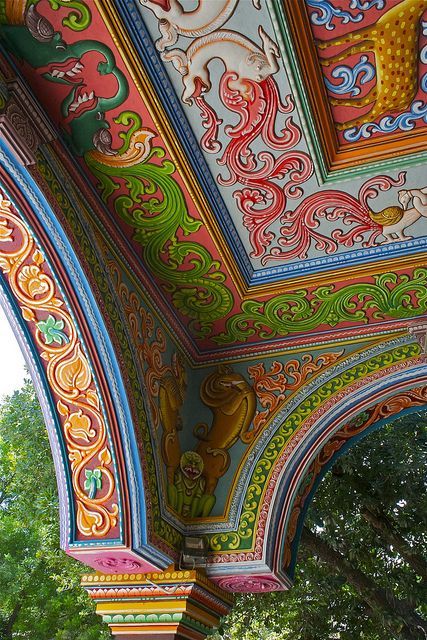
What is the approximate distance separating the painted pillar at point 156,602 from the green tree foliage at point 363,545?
2818 mm

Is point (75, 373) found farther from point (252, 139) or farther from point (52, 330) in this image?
point (252, 139)

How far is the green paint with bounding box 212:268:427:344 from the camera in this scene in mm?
3898

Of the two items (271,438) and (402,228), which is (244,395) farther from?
(402,228)

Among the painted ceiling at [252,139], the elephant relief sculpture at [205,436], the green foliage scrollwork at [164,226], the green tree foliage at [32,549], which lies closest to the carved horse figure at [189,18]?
the painted ceiling at [252,139]

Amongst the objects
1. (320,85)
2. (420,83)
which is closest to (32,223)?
(320,85)

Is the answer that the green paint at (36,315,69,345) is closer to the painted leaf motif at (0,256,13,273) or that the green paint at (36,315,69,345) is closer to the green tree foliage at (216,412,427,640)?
the painted leaf motif at (0,256,13,273)

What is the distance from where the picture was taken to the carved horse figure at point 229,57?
2697 millimetres

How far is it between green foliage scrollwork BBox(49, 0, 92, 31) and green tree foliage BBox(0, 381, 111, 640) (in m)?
5.33

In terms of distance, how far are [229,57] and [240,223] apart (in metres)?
1.01

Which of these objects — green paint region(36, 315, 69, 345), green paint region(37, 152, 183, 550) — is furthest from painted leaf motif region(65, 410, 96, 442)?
green paint region(36, 315, 69, 345)

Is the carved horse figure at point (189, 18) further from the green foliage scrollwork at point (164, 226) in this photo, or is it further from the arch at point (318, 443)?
the arch at point (318, 443)

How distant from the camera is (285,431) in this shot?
415cm

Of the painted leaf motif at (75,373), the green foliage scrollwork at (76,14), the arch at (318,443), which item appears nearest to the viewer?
the green foliage scrollwork at (76,14)

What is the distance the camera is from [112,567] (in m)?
3.75
